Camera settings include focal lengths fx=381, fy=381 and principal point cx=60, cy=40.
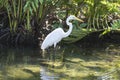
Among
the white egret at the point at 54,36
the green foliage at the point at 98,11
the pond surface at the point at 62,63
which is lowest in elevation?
the pond surface at the point at 62,63

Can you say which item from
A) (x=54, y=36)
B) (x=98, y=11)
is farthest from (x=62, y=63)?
(x=98, y=11)

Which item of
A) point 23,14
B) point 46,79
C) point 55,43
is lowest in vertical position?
point 46,79

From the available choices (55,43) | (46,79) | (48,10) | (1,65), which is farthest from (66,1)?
(46,79)

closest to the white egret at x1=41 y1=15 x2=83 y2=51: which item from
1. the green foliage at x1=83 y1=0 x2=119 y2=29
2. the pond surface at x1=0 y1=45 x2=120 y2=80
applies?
the pond surface at x1=0 y1=45 x2=120 y2=80

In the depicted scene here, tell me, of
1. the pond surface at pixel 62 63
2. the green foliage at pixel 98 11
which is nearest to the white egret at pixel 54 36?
the pond surface at pixel 62 63

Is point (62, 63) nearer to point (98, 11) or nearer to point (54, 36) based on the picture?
point (54, 36)

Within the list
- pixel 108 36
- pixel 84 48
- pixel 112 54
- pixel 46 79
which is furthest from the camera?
pixel 108 36

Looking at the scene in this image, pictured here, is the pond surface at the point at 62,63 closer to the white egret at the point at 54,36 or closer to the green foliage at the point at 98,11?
the white egret at the point at 54,36

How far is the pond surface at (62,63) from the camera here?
8.29 metres

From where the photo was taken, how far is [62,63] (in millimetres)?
9586

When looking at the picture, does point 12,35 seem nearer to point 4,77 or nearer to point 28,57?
point 28,57

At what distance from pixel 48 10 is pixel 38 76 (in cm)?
340

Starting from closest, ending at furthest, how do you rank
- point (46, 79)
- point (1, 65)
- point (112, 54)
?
point (46, 79)
point (1, 65)
point (112, 54)

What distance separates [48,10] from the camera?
11180 millimetres
